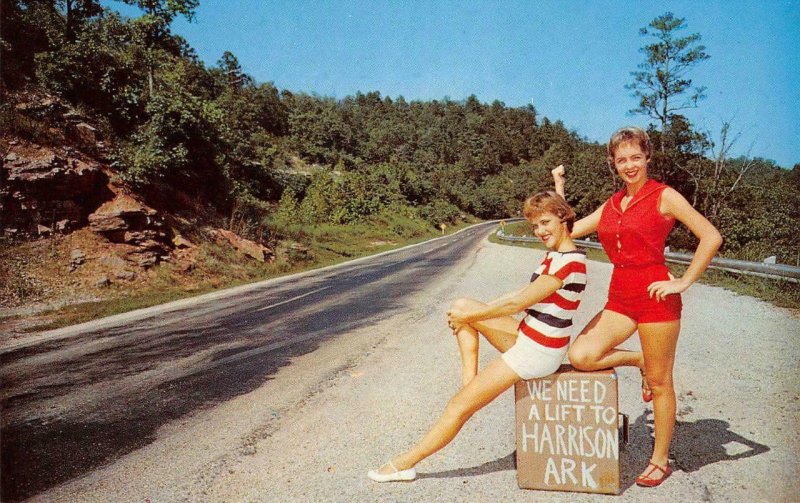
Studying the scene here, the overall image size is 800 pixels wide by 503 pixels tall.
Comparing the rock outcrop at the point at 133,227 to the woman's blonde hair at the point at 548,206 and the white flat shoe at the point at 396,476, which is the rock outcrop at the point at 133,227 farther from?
the woman's blonde hair at the point at 548,206

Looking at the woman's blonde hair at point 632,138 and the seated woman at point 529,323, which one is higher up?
the woman's blonde hair at point 632,138

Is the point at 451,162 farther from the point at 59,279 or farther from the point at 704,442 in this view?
the point at 704,442

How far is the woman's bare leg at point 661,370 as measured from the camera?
100 inches

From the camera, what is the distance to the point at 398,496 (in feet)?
8.82

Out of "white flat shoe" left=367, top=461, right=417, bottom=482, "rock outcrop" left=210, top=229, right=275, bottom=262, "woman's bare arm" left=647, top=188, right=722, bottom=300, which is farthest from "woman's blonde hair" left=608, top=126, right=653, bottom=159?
→ "rock outcrop" left=210, top=229, right=275, bottom=262

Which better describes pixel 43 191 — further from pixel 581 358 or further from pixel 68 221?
pixel 581 358

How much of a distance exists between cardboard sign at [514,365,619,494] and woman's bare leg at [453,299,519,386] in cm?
29

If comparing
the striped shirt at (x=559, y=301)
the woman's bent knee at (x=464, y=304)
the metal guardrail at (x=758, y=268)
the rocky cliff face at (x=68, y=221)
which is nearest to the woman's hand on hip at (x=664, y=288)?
the striped shirt at (x=559, y=301)

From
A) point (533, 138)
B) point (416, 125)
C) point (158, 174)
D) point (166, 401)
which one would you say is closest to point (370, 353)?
point (166, 401)

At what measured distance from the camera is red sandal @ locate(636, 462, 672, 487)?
2.67m

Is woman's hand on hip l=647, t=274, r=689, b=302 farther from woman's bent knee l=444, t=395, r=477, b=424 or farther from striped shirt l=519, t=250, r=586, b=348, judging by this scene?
Result: woman's bent knee l=444, t=395, r=477, b=424

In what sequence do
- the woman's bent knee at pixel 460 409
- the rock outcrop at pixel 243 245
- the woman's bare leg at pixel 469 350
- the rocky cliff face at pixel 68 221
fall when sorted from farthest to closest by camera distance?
the rock outcrop at pixel 243 245 < the rocky cliff face at pixel 68 221 < the woman's bare leg at pixel 469 350 < the woman's bent knee at pixel 460 409

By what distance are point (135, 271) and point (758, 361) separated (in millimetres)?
15275

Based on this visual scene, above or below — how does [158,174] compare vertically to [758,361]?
above
